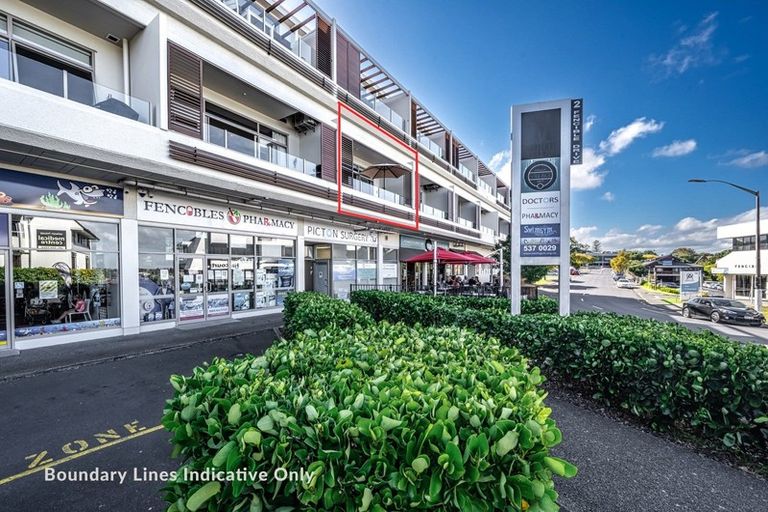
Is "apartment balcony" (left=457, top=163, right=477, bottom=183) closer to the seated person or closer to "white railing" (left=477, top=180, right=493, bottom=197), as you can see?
"white railing" (left=477, top=180, right=493, bottom=197)

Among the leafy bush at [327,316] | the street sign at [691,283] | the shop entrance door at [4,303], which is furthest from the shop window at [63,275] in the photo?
the street sign at [691,283]

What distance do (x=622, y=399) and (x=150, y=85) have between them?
1228cm

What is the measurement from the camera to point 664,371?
12.2 feet

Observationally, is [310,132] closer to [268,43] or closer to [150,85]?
[268,43]

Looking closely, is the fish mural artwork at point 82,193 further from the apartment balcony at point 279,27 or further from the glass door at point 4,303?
the apartment balcony at point 279,27

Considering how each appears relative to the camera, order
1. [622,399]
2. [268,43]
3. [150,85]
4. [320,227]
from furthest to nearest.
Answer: [320,227], [268,43], [150,85], [622,399]

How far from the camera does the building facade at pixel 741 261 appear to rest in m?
26.7

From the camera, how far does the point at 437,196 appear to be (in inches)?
961

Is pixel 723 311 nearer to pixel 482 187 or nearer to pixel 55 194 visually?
pixel 482 187

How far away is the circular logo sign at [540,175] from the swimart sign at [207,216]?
9.51 metres

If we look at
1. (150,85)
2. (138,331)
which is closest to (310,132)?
(150,85)

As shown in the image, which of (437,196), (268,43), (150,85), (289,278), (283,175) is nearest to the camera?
(150,85)

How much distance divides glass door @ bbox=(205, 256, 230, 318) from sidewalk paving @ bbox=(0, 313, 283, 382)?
69 centimetres

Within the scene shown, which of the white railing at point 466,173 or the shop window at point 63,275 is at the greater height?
the white railing at point 466,173
